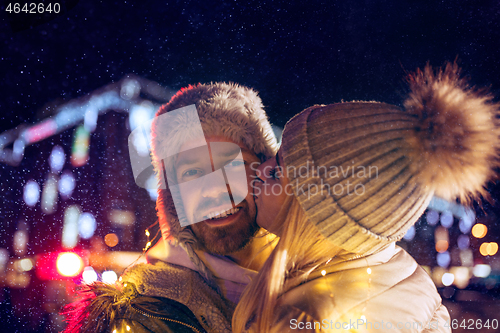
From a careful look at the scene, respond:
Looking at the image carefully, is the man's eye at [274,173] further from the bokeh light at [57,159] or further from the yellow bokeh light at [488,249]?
the yellow bokeh light at [488,249]

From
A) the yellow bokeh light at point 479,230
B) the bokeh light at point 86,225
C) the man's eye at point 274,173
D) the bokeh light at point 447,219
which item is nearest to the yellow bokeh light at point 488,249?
the yellow bokeh light at point 479,230

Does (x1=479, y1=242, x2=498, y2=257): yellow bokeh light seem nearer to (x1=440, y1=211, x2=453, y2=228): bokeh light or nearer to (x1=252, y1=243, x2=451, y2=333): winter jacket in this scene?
(x1=440, y1=211, x2=453, y2=228): bokeh light

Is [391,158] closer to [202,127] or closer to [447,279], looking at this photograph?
[202,127]

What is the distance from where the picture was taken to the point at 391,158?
2.59 feet

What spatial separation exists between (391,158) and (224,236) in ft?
2.94

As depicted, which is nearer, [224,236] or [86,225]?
[224,236]

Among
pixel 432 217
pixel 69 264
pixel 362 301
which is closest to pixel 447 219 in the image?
pixel 432 217

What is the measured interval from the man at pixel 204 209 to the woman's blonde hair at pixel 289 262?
394 millimetres

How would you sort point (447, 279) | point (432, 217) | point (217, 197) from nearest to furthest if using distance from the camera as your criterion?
point (217, 197) → point (432, 217) → point (447, 279)

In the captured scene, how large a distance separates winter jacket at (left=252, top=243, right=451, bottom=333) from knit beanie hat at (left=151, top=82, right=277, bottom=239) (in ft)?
2.49

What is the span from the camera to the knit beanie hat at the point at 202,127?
1343mm

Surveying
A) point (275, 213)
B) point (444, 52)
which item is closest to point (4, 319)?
point (275, 213)

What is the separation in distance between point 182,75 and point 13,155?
59.1 inches

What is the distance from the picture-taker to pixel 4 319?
2.45 metres
